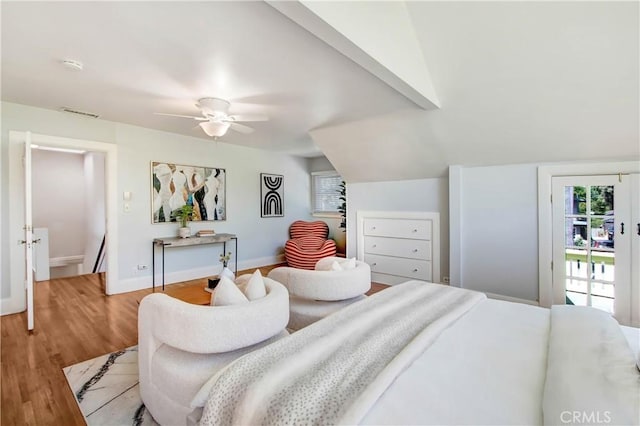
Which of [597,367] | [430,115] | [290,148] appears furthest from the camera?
[290,148]

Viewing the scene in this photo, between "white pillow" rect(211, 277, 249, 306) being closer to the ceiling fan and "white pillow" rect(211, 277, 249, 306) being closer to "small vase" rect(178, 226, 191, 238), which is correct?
the ceiling fan

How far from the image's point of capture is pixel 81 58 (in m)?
2.34

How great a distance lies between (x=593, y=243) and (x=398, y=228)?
2191 mm

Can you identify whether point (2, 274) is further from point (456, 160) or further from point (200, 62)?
point (456, 160)

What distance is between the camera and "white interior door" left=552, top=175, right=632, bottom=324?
9.96ft

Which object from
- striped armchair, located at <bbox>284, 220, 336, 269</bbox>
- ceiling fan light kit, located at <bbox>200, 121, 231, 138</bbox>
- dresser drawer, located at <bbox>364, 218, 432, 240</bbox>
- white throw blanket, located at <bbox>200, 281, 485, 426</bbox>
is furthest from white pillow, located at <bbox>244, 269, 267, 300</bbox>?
striped armchair, located at <bbox>284, 220, 336, 269</bbox>

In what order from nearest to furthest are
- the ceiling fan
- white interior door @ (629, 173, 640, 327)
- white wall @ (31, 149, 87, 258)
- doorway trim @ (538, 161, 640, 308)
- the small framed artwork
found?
white interior door @ (629, 173, 640, 327)
the ceiling fan
doorway trim @ (538, 161, 640, 308)
the small framed artwork
white wall @ (31, 149, 87, 258)

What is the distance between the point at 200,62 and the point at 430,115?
2.37 m

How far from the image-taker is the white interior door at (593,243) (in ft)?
9.96

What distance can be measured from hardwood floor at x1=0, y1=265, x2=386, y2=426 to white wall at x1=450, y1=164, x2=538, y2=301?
1.42m

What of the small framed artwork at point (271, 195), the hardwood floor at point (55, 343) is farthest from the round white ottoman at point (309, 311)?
the small framed artwork at point (271, 195)

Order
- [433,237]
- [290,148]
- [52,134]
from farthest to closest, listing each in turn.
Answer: [290,148], [433,237], [52,134]

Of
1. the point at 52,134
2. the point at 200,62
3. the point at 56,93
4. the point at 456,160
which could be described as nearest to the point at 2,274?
the point at 52,134

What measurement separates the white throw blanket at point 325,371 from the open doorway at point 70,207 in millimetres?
5996
